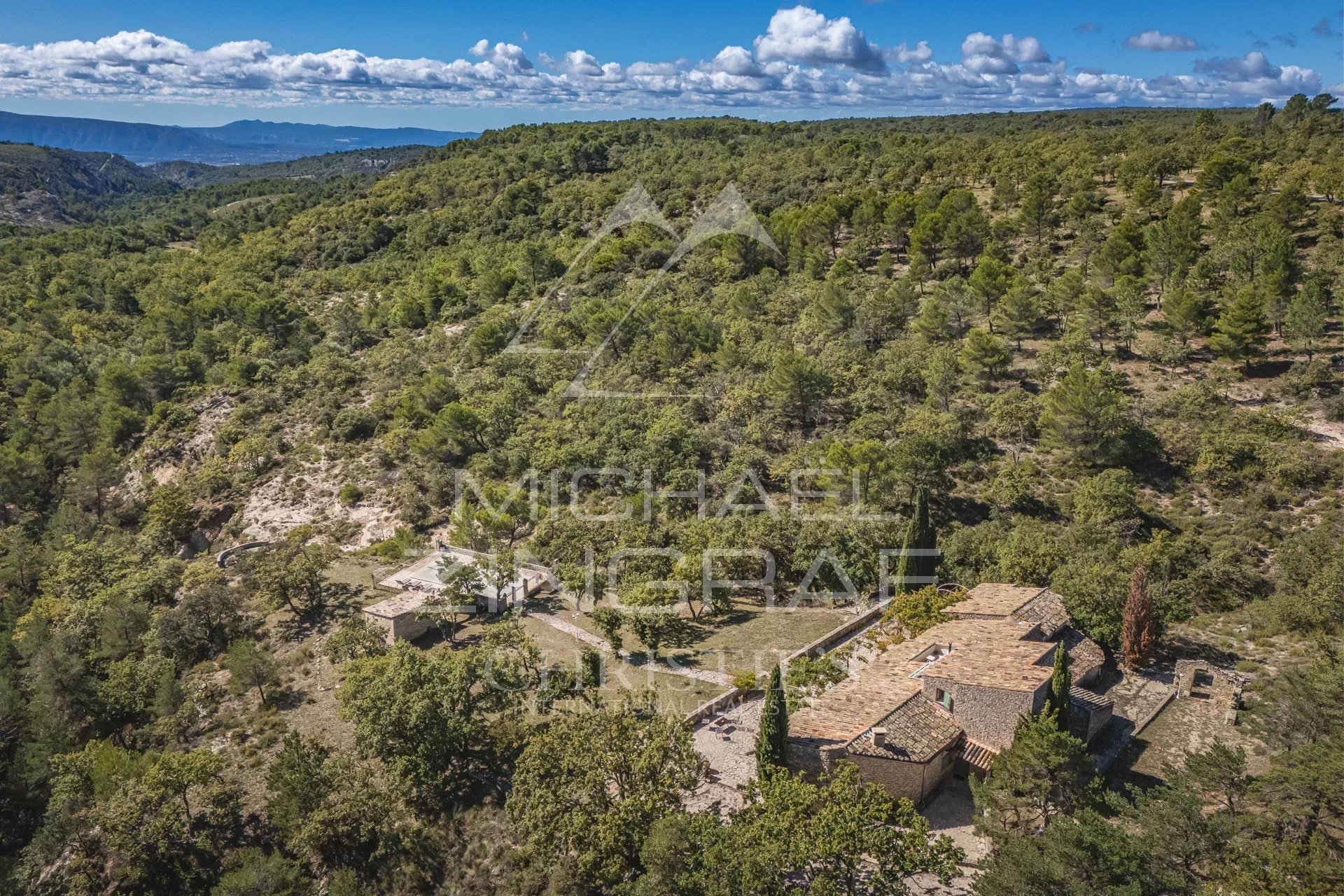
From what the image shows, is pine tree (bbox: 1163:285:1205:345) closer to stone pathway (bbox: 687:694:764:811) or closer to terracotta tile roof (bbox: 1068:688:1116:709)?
terracotta tile roof (bbox: 1068:688:1116:709)

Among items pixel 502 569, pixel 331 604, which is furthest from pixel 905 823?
pixel 331 604

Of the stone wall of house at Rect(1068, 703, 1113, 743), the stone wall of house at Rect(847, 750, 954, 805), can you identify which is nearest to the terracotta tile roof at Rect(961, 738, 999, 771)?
the stone wall of house at Rect(847, 750, 954, 805)

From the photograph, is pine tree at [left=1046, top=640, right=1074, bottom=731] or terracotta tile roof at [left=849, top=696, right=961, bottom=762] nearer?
terracotta tile roof at [left=849, top=696, right=961, bottom=762]

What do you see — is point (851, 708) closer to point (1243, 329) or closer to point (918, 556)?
point (918, 556)

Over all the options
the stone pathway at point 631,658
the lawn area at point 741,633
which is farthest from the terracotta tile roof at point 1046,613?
the stone pathway at point 631,658

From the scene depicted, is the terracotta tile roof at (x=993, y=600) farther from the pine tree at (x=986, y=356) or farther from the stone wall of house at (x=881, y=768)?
the pine tree at (x=986, y=356)

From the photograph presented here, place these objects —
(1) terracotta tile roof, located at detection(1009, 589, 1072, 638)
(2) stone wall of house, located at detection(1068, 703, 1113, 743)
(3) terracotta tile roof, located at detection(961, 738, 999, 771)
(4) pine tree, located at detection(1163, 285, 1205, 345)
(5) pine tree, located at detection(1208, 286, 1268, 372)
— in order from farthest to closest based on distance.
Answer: (4) pine tree, located at detection(1163, 285, 1205, 345) < (5) pine tree, located at detection(1208, 286, 1268, 372) < (1) terracotta tile roof, located at detection(1009, 589, 1072, 638) < (2) stone wall of house, located at detection(1068, 703, 1113, 743) < (3) terracotta tile roof, located at detection(961, 738, 999, 771)
